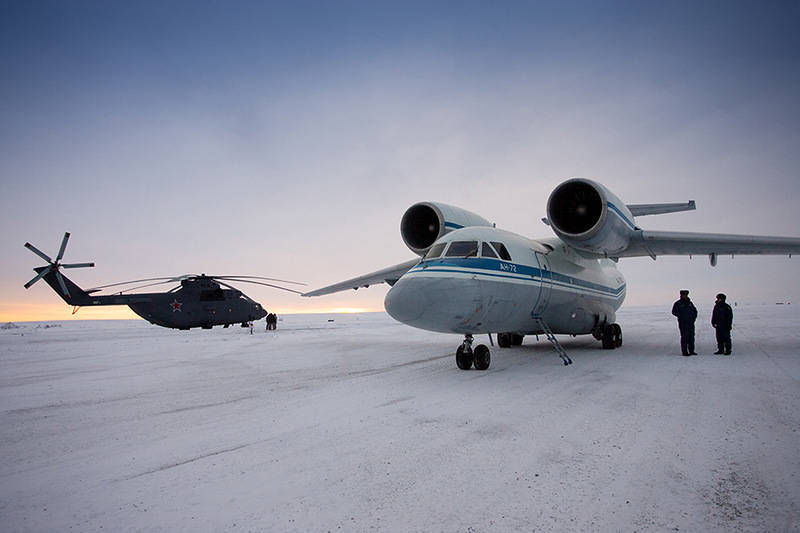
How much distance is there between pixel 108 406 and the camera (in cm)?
544

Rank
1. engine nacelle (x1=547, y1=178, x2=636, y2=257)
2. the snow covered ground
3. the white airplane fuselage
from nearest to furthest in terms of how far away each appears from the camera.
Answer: the snow covered ground, the white airplane fuselage, engine nacelle (x1=547, y1=178, x2=636, y2=257)

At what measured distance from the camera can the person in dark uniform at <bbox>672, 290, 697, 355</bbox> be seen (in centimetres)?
934

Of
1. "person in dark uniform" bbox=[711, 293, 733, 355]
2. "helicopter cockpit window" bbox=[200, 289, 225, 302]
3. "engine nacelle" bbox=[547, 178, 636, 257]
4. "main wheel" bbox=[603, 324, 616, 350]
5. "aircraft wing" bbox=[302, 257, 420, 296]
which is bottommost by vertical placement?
"main wheel" bbox=[603, 324, 616, 350]

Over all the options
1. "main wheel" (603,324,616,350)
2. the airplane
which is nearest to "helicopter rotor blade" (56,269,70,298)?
the airplane

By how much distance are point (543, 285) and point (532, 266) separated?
587 millimetres

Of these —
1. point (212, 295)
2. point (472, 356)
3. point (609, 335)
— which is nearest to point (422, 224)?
point (472, 356)

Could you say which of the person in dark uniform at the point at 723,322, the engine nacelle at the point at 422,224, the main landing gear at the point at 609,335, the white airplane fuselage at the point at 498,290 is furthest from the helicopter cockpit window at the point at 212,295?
the person in dark uniform at the point at 723,322

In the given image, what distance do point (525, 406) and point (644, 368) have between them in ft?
13.5

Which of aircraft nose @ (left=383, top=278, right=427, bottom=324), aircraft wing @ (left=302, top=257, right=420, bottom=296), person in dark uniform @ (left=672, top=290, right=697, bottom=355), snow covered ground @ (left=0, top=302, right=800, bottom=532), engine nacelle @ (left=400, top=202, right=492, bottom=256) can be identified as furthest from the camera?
aircraft wing @ (left=302, top=257, right=420, bottom=296)

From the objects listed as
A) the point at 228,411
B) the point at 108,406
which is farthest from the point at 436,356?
the point at 108,406

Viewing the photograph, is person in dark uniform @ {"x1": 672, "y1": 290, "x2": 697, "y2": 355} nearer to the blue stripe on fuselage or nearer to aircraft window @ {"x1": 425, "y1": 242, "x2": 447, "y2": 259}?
the blue stripe on fuselage

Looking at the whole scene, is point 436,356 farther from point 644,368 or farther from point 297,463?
point 297,463

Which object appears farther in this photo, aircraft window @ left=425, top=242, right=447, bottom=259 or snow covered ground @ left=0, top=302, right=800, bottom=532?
aircraft window @ left=425, top=242, right=447, bottom=259

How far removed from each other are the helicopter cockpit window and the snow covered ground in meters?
13.6
